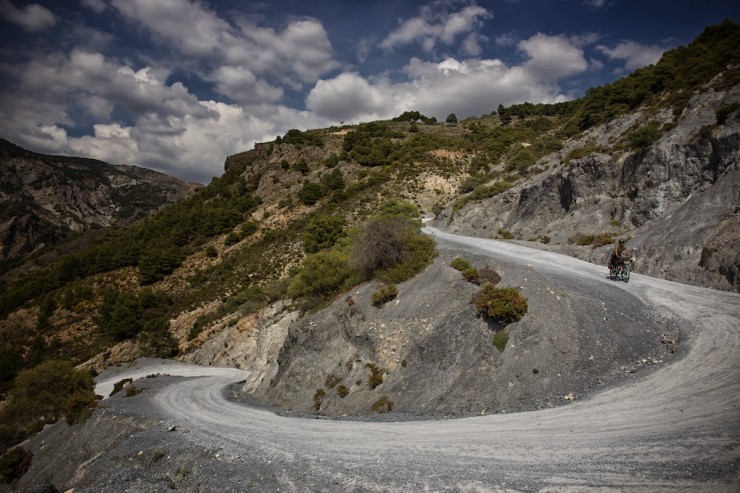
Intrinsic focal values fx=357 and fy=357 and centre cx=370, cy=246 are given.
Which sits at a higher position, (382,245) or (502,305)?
(382,245)

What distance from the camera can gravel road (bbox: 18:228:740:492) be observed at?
591cm

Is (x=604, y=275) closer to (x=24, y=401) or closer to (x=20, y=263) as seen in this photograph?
(x=24, y=401)

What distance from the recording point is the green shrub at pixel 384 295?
1875 cm

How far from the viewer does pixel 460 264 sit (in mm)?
18219

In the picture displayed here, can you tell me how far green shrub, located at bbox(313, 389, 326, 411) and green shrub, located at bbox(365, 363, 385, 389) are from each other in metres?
2.85

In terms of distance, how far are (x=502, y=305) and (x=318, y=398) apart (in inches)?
382

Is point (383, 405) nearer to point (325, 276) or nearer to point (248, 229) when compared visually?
point (325, 276)

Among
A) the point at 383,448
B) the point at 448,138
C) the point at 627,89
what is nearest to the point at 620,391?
the point at 383,448

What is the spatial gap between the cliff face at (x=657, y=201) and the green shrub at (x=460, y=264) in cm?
996

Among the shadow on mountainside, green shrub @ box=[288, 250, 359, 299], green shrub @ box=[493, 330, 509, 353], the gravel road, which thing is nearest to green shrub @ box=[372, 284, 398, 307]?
the shadow on mountainside

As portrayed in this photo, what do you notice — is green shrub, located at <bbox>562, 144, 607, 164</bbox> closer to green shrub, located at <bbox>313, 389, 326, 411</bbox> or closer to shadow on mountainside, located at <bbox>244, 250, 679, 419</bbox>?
shadow on mountainside, located at <bbox>244, 250, 679, 419</bbox>

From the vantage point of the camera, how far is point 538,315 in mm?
13359

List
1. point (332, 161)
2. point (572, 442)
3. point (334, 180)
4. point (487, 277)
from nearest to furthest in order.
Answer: point (572, 442)
point (487, 277)
point (334, 180)
point (332, 161)

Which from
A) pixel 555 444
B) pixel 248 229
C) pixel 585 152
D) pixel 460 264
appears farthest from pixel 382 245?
pixel 248 229
